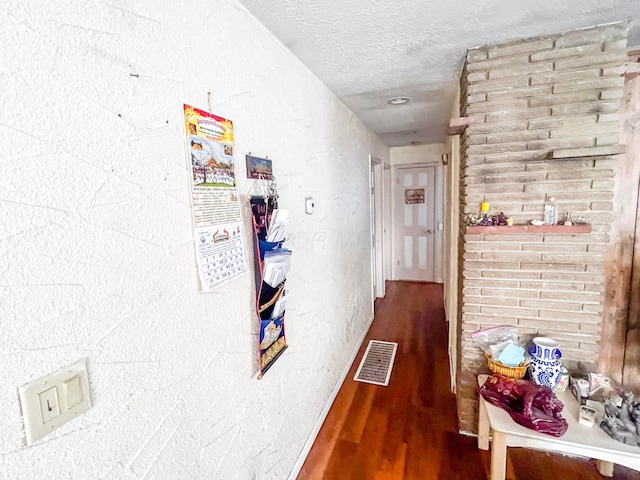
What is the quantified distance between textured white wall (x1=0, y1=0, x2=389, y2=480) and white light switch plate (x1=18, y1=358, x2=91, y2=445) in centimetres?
1

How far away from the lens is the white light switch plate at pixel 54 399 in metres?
0.59

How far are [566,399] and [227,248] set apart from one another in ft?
5.93

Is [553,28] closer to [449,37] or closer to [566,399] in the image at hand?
[449,37]

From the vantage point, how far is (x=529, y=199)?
1.71 m

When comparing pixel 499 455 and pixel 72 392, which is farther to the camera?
pixel 499 455

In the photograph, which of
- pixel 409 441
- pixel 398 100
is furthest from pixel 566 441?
pixel 398 100

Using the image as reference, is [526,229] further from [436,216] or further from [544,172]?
[436,216]

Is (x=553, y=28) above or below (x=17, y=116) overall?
above

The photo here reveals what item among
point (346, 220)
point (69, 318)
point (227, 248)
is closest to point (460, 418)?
point (346, 220)

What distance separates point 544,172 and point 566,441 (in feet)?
4.12

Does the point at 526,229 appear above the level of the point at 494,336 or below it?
above

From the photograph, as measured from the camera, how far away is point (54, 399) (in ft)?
2.05

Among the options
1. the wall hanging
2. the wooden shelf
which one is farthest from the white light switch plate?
the wooden shelf

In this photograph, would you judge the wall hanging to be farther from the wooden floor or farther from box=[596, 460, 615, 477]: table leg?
box=[596, 460, 615, 477]: table leg
